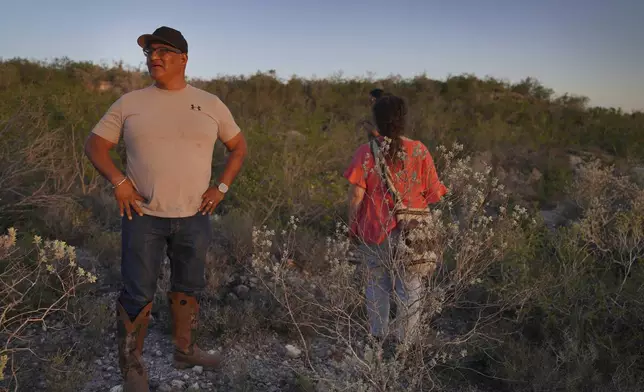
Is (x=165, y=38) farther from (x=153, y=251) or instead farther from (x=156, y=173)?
(x=153, y=251)

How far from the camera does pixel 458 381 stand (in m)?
3.45

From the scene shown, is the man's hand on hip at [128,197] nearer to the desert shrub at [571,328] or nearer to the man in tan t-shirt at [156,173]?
the man in tan t-shirt at [156,173]

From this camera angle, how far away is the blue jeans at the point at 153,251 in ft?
9.48

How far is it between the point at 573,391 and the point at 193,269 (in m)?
2.36

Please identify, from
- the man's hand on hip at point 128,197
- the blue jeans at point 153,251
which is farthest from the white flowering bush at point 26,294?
the man's hand on hip at point 128,197

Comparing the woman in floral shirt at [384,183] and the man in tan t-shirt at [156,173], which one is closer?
the man in tan t-shirt at [156,173]

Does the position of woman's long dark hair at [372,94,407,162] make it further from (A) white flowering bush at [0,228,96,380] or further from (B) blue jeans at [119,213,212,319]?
(A) white flowering bush at [0,228,96,380]

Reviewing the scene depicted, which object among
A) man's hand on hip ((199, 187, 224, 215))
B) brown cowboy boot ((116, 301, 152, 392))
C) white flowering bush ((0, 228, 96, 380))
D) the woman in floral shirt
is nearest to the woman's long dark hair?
the woman in floral shirt

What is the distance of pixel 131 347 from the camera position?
2996 mm

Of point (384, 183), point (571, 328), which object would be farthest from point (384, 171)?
point (571, 328)

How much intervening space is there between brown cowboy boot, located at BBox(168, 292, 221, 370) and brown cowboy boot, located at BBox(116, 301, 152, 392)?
25cm

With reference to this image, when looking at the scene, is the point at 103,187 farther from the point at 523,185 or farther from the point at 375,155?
the point at 523,185

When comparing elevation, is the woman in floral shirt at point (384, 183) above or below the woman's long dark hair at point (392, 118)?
below

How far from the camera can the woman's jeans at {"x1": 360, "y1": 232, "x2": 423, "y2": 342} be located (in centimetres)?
264
